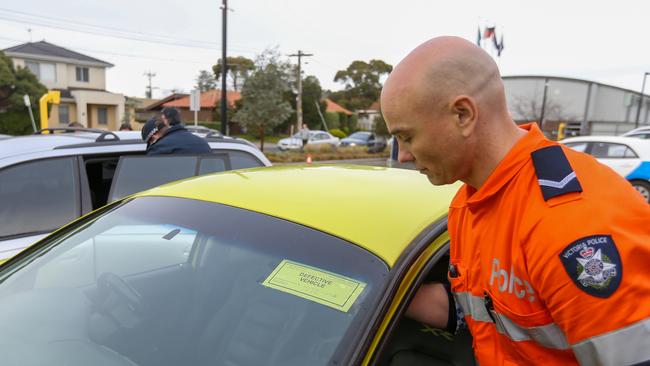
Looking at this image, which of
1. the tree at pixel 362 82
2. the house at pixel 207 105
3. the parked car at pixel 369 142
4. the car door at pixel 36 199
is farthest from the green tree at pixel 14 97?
the tree at pixel 362 82

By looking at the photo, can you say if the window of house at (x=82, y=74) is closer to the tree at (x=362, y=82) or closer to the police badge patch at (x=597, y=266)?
the tree at (x=362, y=82)

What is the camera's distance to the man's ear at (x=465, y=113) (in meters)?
1.22

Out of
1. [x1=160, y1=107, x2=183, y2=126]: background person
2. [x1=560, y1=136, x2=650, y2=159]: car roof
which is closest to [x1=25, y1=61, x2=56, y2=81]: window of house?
[x1=160, y1=107, x2=183, y2=126]: background person

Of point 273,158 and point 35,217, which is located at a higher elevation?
point 35,217

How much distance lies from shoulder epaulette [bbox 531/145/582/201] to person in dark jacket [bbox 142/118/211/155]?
327 centimetres

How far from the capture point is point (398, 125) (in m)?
1.32

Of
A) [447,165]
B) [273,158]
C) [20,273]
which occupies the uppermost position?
[447,165]

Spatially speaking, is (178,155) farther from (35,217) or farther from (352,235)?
(352,235)

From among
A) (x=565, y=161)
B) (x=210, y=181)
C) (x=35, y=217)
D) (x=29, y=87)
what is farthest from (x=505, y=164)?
(x=29, y=87)

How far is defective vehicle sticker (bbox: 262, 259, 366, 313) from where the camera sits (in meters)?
1.34

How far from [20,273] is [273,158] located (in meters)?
18.5

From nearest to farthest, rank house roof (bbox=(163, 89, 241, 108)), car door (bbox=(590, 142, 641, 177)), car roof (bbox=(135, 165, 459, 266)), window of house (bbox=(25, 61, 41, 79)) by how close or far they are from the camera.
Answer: car roof (bbox=(135, 165, 459, 266)) < car door (bbox=(590, 142, 641, 177)) < window of house (bbox=(25, 61, 41, 79)) < house roof (bbox=(163, 89, 241, 108))

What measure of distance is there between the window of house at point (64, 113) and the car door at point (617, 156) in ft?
125

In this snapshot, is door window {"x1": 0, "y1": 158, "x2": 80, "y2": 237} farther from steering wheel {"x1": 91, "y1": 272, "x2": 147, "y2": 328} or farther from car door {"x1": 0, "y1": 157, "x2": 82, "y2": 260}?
steering wheel {"x1": 91, "y1": 272, "x2": 147, "y2": 328}
